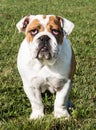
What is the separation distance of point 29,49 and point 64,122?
1053mm

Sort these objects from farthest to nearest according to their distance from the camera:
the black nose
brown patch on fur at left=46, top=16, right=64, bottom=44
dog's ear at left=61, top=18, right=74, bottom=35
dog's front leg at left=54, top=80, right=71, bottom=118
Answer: dog's front leg at left=54, top=80, right=71, bottom=118, dog's ear at left=61, top=18, right=74, bottom=35, brown patch on fur at left=46, top=16, right=64, bottom=44, the black nose

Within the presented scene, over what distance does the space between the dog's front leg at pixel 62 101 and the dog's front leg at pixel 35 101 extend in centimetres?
21

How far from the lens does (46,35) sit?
5.44 metres

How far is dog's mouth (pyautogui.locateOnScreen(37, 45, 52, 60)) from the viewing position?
544 centimetres

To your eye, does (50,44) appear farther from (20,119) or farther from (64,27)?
(20,119)

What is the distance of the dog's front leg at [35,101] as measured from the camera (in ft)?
19.5

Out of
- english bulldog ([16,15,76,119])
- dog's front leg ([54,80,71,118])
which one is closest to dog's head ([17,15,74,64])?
english bulldog ([16,15,76,119])

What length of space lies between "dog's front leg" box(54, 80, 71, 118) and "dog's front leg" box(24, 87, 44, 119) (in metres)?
0.21

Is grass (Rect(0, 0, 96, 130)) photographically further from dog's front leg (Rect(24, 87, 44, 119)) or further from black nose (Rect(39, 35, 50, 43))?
black nose (Rect(39, 35, 50, 43))

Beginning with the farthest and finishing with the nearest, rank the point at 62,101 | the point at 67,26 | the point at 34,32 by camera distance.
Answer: the point at 62,101
the point at 67,26
the point at 34,32

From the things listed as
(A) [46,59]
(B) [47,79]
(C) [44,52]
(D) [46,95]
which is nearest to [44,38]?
(C) [44,52]

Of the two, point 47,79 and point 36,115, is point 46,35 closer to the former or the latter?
point 47,79

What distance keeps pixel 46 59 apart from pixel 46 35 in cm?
35

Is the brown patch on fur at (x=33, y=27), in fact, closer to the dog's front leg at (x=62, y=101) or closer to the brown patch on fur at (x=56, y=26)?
the brown patch on fur at (x=56, y=26)
